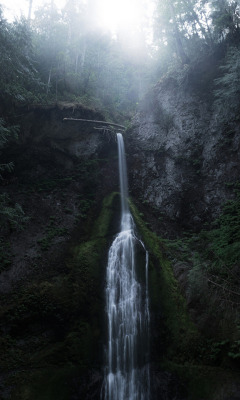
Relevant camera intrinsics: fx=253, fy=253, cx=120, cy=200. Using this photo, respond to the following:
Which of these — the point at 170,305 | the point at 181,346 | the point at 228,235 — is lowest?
the point at 181,346

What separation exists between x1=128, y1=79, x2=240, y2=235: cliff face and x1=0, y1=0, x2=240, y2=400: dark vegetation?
23.9 inches

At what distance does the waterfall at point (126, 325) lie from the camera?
299 inches

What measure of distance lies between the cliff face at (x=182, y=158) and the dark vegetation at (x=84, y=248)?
61 cm

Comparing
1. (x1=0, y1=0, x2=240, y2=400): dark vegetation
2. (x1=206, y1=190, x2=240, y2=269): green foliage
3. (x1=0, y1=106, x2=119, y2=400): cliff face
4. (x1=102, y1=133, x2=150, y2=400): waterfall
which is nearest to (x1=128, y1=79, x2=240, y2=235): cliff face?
(x1=0, y1=0, x2=240, y2=400): dark vegetation

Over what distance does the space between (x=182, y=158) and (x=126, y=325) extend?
9645 mm

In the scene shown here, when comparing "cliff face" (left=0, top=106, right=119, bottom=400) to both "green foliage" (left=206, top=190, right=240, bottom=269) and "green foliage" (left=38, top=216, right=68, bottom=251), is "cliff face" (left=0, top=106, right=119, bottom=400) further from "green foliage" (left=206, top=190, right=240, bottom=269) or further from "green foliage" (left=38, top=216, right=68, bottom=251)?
"green foliage" (left=206, top=190, right=240, bottom=269)

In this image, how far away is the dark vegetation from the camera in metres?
7.13

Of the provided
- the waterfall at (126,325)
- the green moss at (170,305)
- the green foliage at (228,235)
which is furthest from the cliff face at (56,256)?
the green foliage at (228,235)

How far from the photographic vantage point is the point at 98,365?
784 cm

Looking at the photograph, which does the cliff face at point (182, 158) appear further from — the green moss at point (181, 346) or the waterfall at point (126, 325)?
the green moss at point (181, 346)

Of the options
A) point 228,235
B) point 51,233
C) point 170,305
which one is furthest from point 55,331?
point 228,235

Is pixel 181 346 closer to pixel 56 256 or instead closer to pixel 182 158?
pixel 56 256

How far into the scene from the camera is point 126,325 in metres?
8.48

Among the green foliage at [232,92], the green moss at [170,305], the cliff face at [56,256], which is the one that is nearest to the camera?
the cliff face at [56,256]
